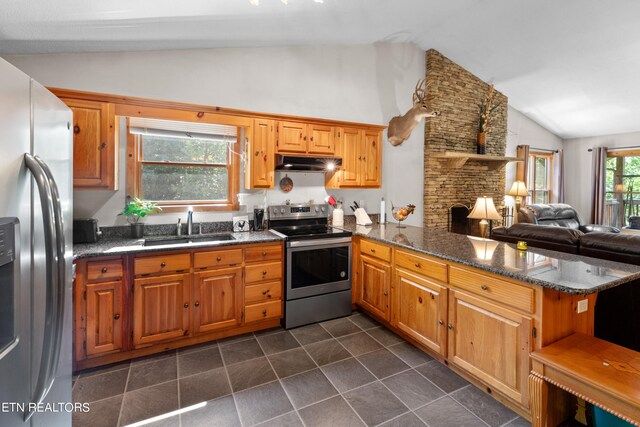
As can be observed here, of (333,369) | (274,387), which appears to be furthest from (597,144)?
(274,387)

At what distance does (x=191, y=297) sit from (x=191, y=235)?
2.40ft

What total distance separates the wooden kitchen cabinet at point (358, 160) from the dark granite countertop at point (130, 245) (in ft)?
3.82

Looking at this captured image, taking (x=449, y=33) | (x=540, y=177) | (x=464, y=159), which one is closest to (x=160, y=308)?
(x=464, y=159)

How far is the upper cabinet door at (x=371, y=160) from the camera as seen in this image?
388cm

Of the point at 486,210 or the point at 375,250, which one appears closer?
the point at 375,250

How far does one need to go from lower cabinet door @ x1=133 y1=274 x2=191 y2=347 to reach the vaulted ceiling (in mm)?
1907

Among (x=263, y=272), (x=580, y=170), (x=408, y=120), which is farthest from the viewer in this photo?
(x=580, y=170)

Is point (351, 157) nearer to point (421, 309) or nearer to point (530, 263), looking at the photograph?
point (421, 309)

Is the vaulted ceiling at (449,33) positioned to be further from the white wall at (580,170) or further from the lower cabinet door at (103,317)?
the lower cabinet door at (103,317)

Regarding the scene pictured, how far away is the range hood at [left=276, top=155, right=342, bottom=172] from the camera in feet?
10.9

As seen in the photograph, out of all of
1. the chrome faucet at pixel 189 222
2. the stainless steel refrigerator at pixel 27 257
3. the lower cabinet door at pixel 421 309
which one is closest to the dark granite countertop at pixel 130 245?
the chrome faucet at pixel 189 222

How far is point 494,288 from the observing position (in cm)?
197

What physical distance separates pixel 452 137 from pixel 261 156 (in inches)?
134

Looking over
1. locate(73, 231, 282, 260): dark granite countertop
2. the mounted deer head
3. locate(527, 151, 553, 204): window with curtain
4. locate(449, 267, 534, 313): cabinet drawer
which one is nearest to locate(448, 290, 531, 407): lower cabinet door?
locate(449, 267, 534, 313): cabinet drawer
